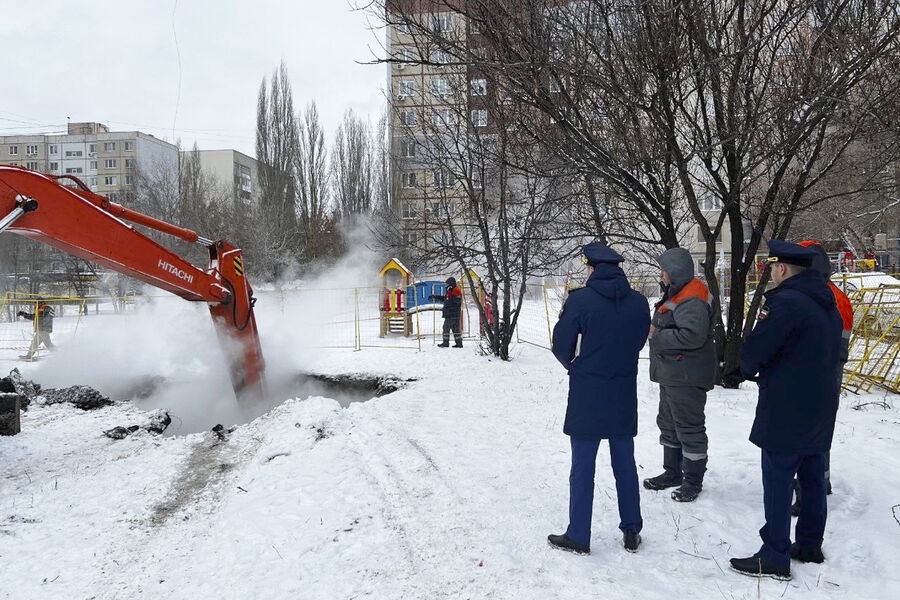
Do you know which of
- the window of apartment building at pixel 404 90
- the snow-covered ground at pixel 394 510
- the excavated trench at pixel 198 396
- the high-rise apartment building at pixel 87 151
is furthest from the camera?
the high-rise apartment building at pixel 87 151

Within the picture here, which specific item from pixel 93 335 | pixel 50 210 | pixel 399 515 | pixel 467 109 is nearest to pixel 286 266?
pixel 93 335

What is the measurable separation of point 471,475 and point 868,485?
3.15m

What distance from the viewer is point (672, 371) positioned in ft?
14.8

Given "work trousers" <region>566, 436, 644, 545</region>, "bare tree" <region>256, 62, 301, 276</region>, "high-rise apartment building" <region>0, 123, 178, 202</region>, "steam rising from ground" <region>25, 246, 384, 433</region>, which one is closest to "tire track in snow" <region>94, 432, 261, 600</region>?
"work trousers" <region>566, 436, 644, 545</region>

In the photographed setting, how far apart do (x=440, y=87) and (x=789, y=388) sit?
11307 mm

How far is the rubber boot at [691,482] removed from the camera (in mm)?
4512

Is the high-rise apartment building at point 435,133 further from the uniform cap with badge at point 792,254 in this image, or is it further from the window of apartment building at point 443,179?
the uniform cap with badge at point 792,254

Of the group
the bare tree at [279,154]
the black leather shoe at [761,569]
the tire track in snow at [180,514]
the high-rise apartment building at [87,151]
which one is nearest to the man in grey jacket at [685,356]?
the black leather shoe at [761,569]

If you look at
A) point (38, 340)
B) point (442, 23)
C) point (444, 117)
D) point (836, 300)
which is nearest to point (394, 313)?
point (444, 117)

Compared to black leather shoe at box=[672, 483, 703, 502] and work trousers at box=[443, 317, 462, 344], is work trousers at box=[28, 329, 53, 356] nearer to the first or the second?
work trousers at box=[443, 317, 462, 344]

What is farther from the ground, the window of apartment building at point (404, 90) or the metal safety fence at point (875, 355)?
the window of apartment building at point (404, 90)

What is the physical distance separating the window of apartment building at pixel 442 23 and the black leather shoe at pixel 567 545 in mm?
4858

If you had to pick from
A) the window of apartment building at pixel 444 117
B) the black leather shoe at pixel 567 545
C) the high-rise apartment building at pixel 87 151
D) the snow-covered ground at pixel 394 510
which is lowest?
the snow-covered ground at pixel 394 510

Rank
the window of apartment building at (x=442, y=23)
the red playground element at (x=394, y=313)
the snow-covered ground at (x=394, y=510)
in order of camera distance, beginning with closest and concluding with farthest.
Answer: the snow-covered ground at (x=394, y=510) → the window of apartment building at (x=442, y=23) → the red playground element at (x=394, y=313)
